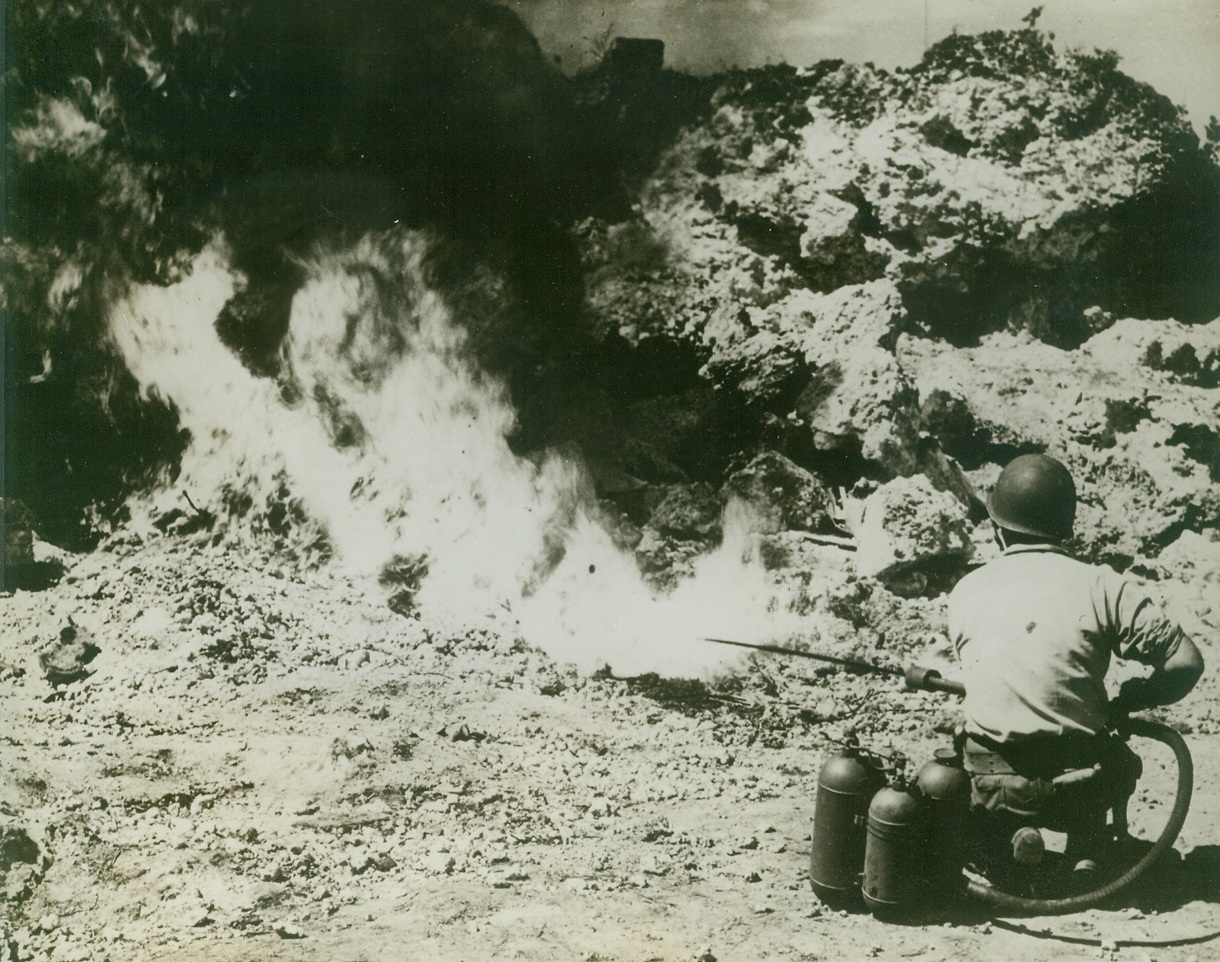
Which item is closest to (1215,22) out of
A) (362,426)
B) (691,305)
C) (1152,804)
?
(691,305)

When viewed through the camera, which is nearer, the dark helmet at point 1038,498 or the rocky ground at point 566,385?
the dark helmet at point 1038,498

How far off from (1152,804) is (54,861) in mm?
4563

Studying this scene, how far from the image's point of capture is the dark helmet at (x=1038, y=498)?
345 centimetres

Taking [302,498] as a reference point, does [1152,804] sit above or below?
below

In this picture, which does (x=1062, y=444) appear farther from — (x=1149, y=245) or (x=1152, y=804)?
(x=1152, y=804)

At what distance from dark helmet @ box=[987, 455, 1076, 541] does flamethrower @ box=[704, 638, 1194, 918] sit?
72 cm

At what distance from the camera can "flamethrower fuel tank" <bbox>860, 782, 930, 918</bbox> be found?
324 cm

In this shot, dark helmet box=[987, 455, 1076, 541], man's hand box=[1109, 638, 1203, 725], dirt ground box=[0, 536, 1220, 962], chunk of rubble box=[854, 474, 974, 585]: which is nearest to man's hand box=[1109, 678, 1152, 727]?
man's hand box=[1109, 638, 1203, 725]

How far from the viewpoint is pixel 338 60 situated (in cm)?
450

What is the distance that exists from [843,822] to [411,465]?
2.57 m

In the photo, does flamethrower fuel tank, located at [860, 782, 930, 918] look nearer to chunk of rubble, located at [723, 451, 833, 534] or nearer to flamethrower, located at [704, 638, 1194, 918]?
flamethrower, located at [704, 638, 1194, 918]

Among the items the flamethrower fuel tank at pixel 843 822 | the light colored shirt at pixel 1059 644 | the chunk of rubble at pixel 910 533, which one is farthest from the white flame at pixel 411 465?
the light colored shirt at pixel 1059 644

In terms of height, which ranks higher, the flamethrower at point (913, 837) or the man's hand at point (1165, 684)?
the man's hand at point (1165, 684)

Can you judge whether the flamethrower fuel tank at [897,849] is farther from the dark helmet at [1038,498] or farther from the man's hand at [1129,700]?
the dark helmet at [1038,498]
